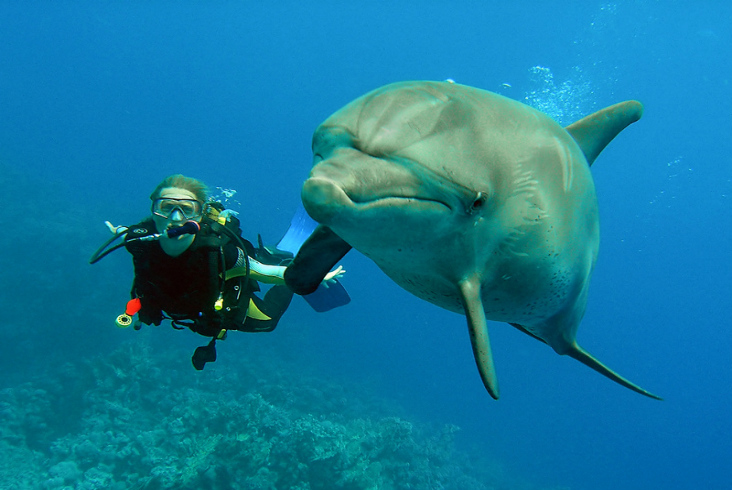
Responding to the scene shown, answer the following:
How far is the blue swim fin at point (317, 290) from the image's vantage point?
545 cm

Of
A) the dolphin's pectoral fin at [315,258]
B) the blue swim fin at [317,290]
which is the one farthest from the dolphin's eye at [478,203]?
the blue swim fin at [317,290]

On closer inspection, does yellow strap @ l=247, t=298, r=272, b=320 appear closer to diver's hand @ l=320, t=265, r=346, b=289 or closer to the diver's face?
diver's hand @ l=320, t=265, r=346, b=289

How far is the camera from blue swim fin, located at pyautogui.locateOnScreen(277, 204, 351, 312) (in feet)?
17.9

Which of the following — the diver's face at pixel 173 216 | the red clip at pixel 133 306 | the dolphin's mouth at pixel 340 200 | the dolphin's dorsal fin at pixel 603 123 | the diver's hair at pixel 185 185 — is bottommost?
the red clip at pixel 133 306

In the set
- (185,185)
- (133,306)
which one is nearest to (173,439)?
(133,306)

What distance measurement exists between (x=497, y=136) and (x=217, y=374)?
1549cm

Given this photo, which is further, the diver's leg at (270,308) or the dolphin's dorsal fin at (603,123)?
the diver's leg at (270,308)

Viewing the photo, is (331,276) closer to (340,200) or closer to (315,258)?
(315,258)

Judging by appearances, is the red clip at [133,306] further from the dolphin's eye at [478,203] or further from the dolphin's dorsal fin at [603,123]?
the dolphin's dorsal fin at [603,123]

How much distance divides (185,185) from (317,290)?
2.01 meters

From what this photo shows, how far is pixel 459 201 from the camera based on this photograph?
134 cm

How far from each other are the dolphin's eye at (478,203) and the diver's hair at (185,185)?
410cm

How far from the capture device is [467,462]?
21.4m

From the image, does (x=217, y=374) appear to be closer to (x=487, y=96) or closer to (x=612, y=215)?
(x=487, y=96)
